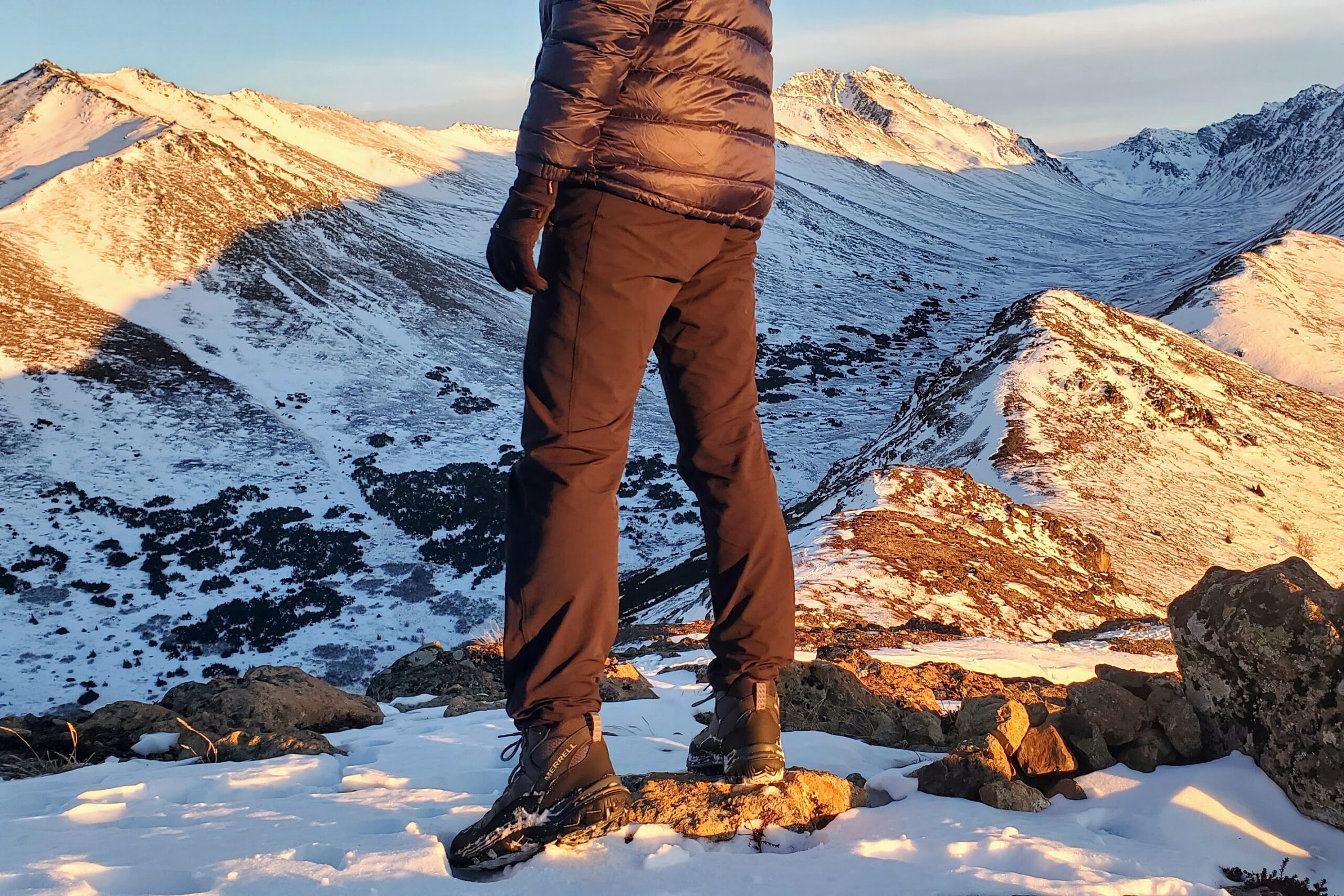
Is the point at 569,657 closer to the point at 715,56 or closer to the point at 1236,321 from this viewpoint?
the point at 715,56

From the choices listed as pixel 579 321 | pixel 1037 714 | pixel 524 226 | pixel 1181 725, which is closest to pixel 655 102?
pixel 524 226

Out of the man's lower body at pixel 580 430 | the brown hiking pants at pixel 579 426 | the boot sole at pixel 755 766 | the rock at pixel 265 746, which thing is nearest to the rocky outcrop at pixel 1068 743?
the boot sole at pixel 755 766

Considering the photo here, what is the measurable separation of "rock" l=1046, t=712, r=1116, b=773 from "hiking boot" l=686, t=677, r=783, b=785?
131cm

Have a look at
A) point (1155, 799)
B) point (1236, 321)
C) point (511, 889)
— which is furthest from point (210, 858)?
point (1236, 321)

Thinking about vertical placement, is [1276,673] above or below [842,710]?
above

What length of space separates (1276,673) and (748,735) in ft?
6.64

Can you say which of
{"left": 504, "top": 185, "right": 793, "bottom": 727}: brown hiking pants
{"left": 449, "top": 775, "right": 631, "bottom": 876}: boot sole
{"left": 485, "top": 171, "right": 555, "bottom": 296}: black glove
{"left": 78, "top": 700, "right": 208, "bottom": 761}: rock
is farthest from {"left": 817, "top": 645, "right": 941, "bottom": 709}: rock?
{"left": 78, "top": 700, "right": 208, "bottom": 761}: rock

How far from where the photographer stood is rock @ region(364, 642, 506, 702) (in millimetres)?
7359

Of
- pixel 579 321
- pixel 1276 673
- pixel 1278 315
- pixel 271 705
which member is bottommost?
pixel 271 705

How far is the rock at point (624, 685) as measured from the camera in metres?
5.62

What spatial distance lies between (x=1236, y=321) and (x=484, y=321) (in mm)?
42753

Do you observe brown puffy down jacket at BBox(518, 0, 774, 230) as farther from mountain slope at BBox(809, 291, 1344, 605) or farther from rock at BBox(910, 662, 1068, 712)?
mountain slope at BBox(809, 291, 1344, 605)

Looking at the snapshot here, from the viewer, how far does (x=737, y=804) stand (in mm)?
2893

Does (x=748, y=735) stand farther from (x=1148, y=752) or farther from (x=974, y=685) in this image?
(x=974, y=685)
